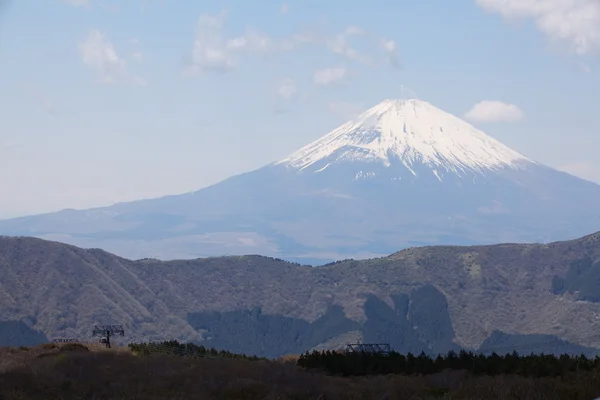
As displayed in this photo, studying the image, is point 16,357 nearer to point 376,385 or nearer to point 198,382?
point 198,382

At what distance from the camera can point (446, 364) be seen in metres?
38.5

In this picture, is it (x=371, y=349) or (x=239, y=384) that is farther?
(x=371, y=349)

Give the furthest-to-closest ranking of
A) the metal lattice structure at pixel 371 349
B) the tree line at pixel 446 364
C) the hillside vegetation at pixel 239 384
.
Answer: the metal lattice structure at pixel 371 349 → the tree line at pixel 446 364 → the hillside vegetation at pixel 239 384

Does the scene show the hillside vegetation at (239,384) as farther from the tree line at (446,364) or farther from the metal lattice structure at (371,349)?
the metal lattice structure at (371,349)

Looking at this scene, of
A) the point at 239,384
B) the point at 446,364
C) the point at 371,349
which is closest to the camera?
the point at 239,384

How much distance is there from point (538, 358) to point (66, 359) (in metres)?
16.3

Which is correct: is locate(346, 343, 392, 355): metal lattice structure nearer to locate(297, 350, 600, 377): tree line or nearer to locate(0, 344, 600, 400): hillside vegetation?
locate(297, 350, 600, 377): tree line

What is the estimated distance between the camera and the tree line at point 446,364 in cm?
3339

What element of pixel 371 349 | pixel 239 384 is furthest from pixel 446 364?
pixel 371 349

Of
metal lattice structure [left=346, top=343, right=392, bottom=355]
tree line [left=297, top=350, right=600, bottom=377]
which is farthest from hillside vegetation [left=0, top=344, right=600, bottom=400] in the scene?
metal lattice structure [left=346, top=343, right=392, bottom=355]

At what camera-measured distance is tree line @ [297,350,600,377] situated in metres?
33.4

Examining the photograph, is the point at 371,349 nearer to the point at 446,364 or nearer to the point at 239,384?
the point at 446,364

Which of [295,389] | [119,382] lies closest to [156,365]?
[119,382]

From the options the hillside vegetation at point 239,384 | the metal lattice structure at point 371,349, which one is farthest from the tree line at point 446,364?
the metal lattice structure at point 371,349
